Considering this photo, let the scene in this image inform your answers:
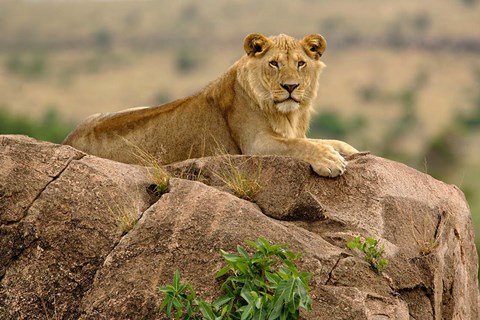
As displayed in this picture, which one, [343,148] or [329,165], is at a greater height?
[329,165]

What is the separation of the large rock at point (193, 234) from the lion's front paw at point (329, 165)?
66 millimetres

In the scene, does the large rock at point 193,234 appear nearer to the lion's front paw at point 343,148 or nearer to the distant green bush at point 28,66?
the lion's front paw at point 343,148

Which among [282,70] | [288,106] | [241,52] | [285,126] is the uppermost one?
[282,70]

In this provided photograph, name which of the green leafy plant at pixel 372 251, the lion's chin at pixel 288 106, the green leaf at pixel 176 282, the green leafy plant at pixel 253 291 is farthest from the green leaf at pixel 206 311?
the lion's chin at pixel 288 106

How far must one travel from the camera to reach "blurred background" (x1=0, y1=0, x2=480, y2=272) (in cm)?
5950

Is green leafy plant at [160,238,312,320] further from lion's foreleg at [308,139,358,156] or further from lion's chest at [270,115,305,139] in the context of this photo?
lion's chest at [270,115,305,139]

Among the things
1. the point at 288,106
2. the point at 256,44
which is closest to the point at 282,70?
the point at 288,106

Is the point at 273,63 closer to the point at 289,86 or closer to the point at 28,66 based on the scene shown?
the point at 289,86

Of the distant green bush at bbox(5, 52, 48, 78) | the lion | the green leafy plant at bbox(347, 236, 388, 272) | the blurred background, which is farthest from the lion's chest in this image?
the distant green bush at bbox(5, 52, 48, 78)

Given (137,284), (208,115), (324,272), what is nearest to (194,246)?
(137,284)

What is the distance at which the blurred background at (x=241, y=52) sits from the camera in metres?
59.5

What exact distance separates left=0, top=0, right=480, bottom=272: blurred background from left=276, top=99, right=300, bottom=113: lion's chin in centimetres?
3471

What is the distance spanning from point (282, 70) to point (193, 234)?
2249mm

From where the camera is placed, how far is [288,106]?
8.19 meters
